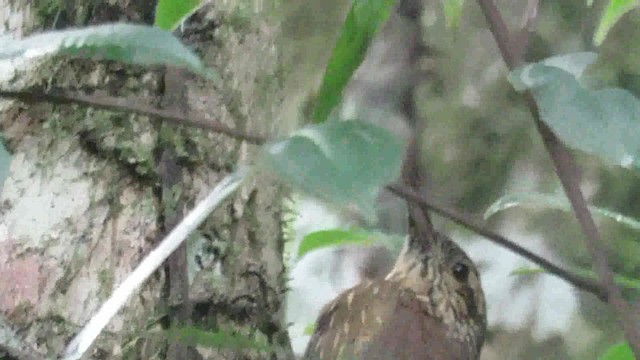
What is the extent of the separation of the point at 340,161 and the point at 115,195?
1.82 feet

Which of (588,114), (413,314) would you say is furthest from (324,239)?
(588,114)

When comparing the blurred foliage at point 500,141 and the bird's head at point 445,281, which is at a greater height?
the blurred foliage at point 500,141

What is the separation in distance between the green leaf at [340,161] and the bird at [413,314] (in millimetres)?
676

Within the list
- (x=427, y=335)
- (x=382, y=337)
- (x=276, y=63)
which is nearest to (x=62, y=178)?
(x=276, y=63)

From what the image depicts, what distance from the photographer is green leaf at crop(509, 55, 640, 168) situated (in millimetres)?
550

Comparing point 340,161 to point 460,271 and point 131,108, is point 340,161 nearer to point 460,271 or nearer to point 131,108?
point 131,108

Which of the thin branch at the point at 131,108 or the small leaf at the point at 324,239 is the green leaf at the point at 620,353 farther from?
the thin branch at the point at 131,108

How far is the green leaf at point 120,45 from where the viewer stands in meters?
0.51

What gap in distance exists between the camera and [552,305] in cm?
286

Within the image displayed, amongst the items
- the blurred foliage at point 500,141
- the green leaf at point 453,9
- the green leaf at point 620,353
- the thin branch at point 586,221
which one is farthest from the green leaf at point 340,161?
the blurred foliage at point 500,141

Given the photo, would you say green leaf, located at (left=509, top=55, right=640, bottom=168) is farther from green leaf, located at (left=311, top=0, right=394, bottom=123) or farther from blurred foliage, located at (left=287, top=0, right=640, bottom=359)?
blurred foliage, located at (left=287, top=0, right=640, bottom=359)

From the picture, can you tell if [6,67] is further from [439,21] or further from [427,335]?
[439,21]

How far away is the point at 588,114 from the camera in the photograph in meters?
0.57

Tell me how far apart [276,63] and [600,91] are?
26.4 inches
